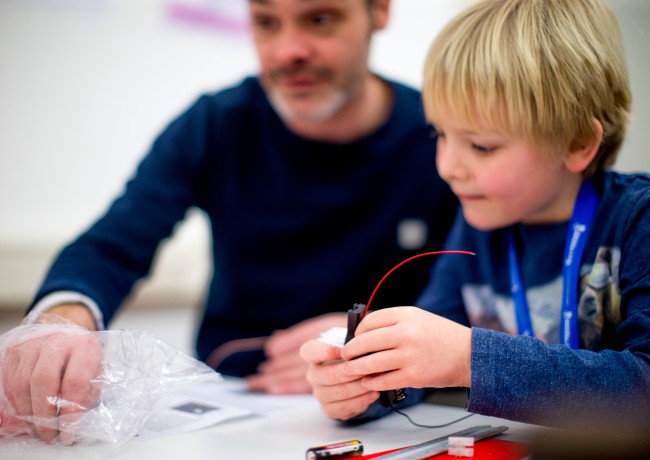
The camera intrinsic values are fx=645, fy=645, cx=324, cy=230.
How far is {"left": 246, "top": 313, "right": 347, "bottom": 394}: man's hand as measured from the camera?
103 centimetres

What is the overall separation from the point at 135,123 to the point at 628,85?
156 cm

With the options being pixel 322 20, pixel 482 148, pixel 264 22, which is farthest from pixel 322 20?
pixel 482 148

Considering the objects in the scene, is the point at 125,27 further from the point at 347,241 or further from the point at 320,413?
the point at 320,413

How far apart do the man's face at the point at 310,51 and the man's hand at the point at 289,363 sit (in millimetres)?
435

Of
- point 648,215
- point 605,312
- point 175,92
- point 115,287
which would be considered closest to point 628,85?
point 648,215

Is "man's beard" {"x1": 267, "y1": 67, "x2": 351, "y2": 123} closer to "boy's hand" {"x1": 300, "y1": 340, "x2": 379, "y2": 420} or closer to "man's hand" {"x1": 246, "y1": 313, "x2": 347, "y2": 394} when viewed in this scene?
"man's hand" {"x1": 246, "y1": 313, "x2": 347, "y2": 394}

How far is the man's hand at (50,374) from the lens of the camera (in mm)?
706

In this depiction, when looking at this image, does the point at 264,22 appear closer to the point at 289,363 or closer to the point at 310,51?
the point at 310,51

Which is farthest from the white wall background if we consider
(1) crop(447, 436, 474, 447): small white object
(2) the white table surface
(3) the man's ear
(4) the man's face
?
(1) crop(447, 436, 474, 447): small white object

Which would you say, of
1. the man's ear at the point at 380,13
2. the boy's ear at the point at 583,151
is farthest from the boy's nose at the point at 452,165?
the man's ear at the point at 380,13

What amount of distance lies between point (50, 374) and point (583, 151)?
2.27 feet

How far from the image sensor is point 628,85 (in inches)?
32.2

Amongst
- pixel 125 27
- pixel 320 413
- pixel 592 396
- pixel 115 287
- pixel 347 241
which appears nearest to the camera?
pixel 592 396

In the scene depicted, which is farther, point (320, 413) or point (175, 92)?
point (175, 92)
